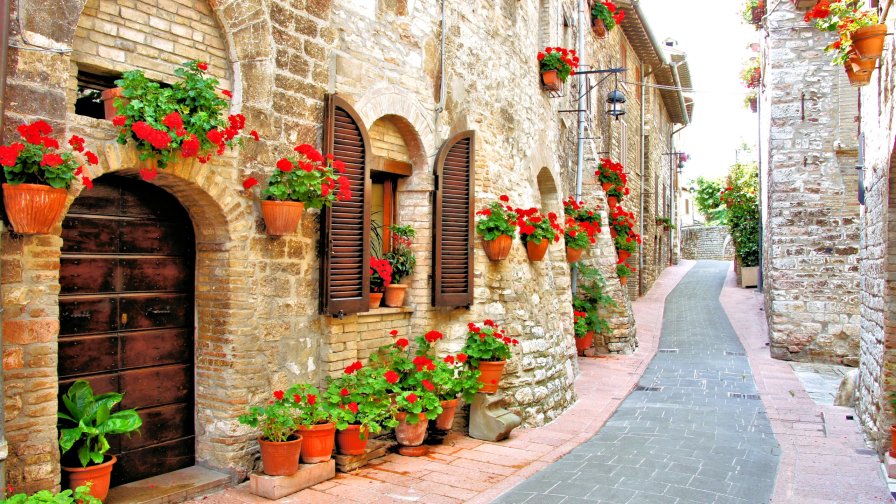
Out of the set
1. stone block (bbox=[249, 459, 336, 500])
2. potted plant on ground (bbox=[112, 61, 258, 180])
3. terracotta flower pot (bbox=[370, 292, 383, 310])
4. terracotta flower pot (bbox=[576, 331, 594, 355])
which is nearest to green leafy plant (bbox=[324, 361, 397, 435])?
stone block (bbox=[249, 459, 336, 500])

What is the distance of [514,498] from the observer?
17.9ft

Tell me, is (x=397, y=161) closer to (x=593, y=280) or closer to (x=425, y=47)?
(x=425, y=47)

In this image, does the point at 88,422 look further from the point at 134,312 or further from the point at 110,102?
the point at 110,102

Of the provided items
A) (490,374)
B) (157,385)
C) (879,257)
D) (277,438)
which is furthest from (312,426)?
(879,257)

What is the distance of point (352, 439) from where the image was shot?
589cm

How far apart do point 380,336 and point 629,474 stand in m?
2.64

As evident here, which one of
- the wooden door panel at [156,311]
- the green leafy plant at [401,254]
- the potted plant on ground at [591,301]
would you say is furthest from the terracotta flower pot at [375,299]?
the potted plant on ground at [591,301]

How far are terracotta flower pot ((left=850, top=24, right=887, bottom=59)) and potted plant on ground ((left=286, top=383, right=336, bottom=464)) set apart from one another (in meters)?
5.66

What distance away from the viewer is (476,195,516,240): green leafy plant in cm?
813

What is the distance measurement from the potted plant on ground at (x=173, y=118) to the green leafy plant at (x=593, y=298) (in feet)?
30.5

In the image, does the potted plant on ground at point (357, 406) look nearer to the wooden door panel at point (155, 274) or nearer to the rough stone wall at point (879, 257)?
the wooden door panel at point (155, 274)

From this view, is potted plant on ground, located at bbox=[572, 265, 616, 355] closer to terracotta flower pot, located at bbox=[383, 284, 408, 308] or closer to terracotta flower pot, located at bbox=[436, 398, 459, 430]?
terracotta flower pot, located at bbox=[436, 398, 459, 430]

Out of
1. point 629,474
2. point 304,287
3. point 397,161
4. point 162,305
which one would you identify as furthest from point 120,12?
point 629,474

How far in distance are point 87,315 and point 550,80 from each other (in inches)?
291
